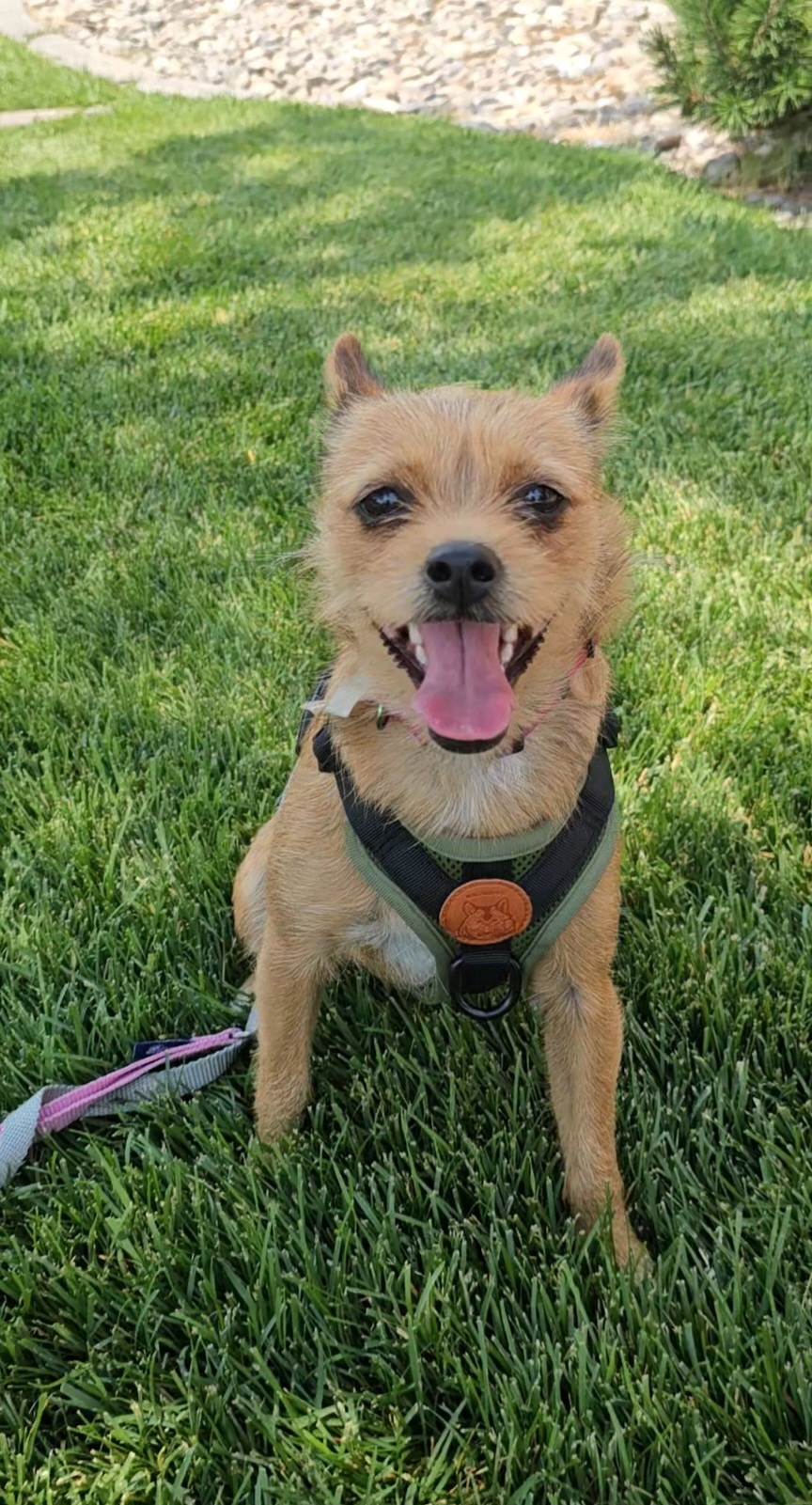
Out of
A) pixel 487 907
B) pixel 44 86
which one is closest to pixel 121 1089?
pixel 487 907

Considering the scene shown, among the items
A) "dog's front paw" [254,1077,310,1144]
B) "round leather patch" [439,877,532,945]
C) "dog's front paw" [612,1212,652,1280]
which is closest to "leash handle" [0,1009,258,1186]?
"dog's front paw" [254,1077,310,1144]

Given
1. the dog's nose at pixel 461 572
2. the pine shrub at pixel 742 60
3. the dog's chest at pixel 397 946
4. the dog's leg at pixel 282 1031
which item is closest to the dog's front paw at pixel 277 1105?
the dog's leg at pixel 282 1031

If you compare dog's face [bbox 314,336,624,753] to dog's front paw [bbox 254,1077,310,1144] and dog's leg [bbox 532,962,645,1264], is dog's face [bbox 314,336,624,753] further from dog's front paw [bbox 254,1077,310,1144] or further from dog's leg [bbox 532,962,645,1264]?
dog's front paw [bbox 254,1077,310,1144]

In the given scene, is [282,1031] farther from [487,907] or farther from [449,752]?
[449,752]

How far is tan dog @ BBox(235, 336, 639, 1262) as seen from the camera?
1779 mm

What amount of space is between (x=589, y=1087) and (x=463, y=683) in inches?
30.9

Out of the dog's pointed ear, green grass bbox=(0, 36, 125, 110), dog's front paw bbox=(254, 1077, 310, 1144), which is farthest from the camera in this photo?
green grass bbox=(0, 36, 125, 110)

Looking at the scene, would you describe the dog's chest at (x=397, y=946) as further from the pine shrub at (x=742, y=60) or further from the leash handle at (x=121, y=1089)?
the pine shrub at (x=742, y=60)

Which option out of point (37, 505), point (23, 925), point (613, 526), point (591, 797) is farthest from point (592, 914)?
point (37, 505)

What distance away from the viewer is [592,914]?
1.88 meters

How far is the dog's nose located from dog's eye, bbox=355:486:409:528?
30cm

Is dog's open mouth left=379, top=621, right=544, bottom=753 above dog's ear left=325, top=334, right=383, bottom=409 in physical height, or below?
below

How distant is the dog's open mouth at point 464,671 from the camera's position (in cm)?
162

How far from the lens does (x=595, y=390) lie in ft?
7.47
